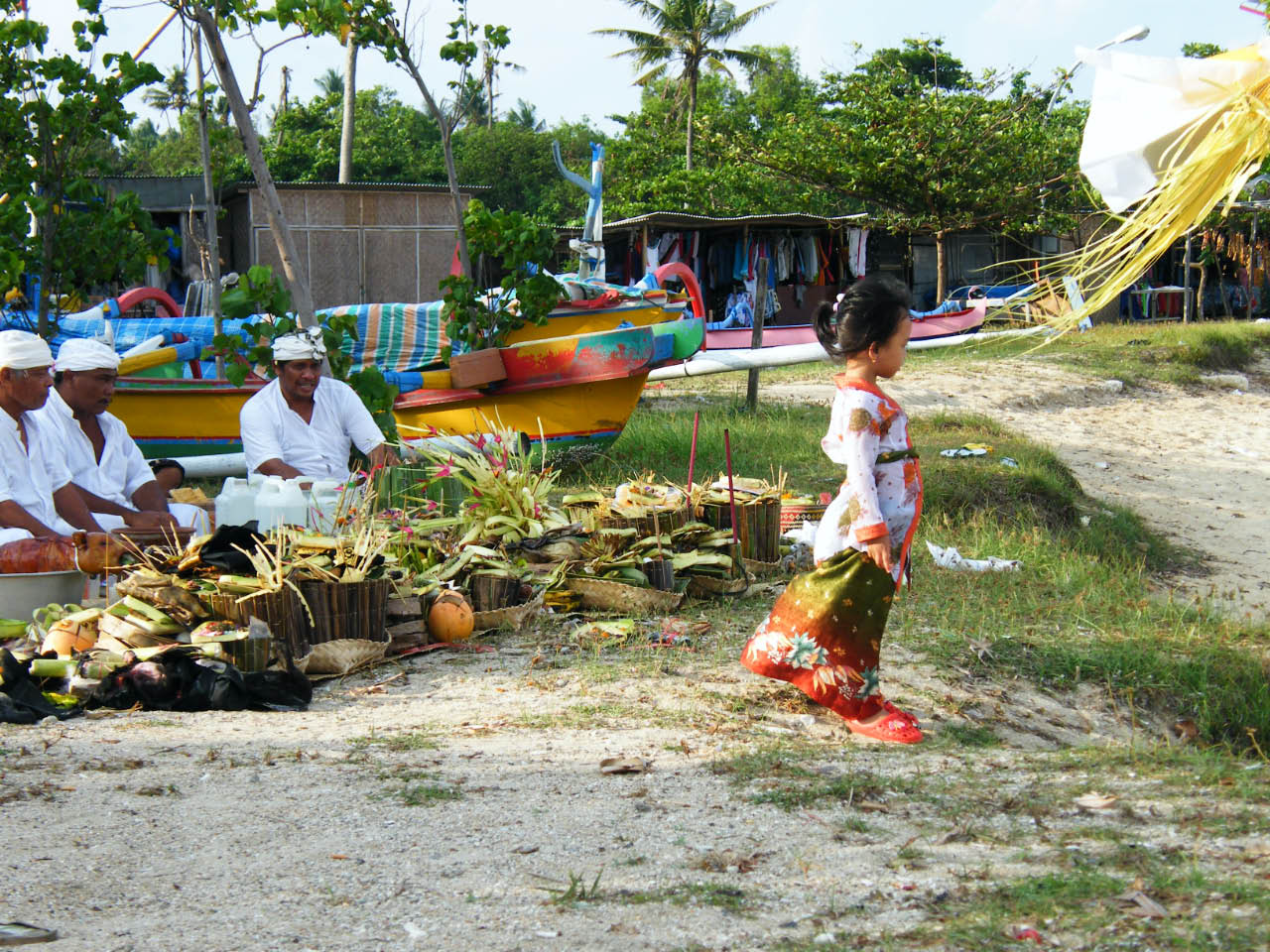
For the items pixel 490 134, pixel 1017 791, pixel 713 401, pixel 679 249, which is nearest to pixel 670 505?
pixel 1017 791

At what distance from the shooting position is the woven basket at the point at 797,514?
6512 mm

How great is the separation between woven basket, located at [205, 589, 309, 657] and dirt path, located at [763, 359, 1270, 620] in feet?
16.7

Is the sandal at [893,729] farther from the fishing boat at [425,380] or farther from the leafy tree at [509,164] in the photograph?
the leafy tree at [509,164]

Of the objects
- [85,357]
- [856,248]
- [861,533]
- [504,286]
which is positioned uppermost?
[856,248]

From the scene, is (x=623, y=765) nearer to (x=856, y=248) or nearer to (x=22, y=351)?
(x=22, y=351)

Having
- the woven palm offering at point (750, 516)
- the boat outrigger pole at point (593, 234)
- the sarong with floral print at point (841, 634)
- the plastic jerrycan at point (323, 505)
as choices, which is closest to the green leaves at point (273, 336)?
the plastic jerrycan at point (323, 505)

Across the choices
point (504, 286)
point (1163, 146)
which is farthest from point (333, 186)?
point (1163, 146)

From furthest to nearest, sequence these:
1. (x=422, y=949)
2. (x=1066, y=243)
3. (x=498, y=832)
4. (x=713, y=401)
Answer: (x=1066, y=243), (x=713, y=401), (x=498, y=832), (x=422, y=949)

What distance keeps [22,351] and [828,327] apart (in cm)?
333

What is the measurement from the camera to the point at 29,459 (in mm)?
5148

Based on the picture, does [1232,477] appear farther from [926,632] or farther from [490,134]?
[490,134]

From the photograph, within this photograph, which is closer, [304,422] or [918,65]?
[304,422]

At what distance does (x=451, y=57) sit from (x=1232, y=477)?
25.7ft

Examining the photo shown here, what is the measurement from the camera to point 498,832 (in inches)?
115
